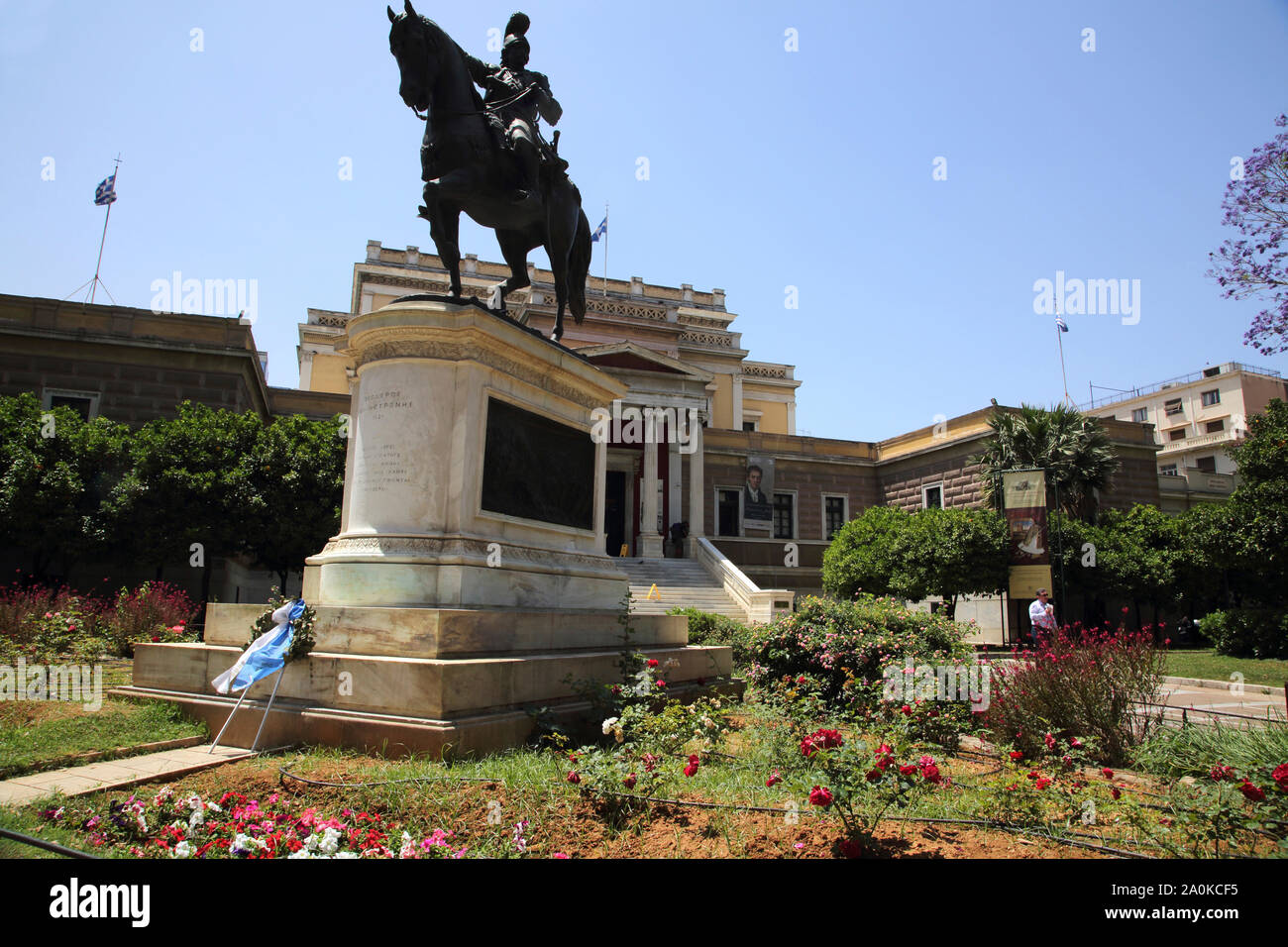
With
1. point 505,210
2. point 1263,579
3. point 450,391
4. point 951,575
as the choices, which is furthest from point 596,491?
point 1263,579

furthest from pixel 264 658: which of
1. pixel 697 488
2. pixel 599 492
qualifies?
pixel 697 488

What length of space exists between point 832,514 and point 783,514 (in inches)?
108

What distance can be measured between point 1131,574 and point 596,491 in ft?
76.7

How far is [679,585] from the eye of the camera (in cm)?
2684

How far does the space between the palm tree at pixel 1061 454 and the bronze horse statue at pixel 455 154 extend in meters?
23.8

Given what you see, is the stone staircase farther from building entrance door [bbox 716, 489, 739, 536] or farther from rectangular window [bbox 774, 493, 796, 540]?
rectangular window [bbox 774, 493, 796, 540]

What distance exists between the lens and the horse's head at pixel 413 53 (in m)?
7.01

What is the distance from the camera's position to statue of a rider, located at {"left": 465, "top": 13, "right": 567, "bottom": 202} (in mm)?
7777

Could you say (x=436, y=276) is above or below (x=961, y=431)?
above

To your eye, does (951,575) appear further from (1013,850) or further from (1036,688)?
(1013,850)

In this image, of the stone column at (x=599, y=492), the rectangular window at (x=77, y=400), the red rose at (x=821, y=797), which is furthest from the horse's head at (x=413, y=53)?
the rectangular window at (x=77, y=400)

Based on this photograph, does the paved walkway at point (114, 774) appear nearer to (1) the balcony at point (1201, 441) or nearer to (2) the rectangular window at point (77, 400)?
(2) the rectangular window at point (77, 400)

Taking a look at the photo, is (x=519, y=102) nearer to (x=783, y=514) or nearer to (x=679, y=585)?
(x=679, y=585)
